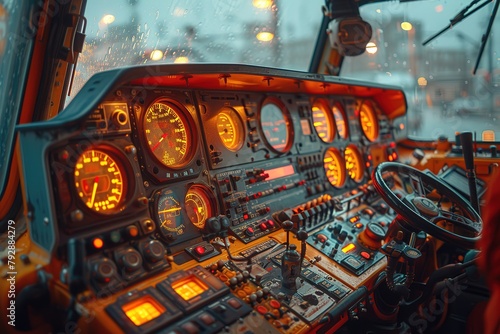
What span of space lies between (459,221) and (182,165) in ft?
5.44

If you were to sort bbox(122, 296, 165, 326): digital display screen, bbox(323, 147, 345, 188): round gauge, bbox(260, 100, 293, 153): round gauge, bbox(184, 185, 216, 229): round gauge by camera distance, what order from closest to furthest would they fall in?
bbox(122, 296, 165, 326): digital display screen → bbox(184, 185, 216, 229): round gauge → bbox(260, 100, 293, 153): round gauge → bbox(323, 147, 345, 188): round gauge

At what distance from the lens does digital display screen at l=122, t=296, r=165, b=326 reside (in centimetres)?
169

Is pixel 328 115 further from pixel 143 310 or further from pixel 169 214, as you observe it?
pixel 143 310

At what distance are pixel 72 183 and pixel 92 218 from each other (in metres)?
0.19

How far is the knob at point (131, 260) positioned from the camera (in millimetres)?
1892

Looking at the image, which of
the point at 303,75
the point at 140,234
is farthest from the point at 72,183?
the point at 303,75

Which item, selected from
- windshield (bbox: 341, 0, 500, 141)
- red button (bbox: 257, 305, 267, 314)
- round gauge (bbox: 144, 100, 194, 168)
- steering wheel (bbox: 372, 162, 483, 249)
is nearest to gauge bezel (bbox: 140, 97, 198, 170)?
round gauge (bbox: 144, 100, 194, 168)

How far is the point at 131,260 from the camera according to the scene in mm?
1921

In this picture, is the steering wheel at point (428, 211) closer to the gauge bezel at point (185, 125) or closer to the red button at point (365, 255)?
the red button at point (365, 255)

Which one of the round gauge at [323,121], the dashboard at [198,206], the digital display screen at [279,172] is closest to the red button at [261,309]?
the dashboard at [198,206]

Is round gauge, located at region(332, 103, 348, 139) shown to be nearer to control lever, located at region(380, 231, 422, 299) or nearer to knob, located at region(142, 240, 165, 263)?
control lever, located at region(380, 231, 422, 299)

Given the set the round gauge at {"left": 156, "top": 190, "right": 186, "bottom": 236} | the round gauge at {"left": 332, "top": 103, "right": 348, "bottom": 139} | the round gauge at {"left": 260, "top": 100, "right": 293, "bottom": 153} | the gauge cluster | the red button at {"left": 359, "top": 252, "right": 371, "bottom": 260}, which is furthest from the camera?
the round gauge at {"left": 332, "top": 103, "right": 348, "bottom": 139}

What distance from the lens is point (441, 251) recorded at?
3814mm

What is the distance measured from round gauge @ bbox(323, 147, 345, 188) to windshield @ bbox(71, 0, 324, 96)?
41.2 inches
